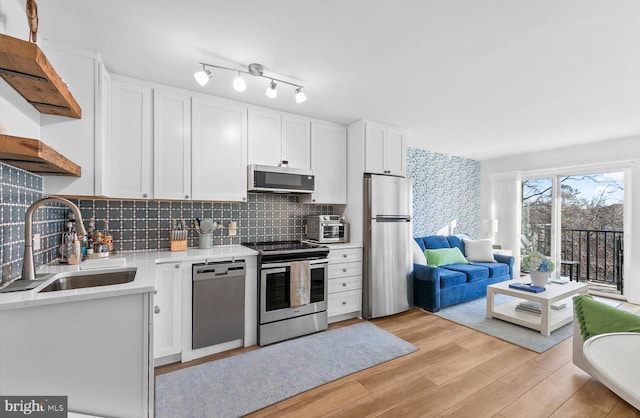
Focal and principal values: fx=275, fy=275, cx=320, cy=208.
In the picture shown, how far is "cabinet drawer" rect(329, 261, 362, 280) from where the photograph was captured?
3.22 m

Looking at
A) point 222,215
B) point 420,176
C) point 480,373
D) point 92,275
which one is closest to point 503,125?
point 420,176

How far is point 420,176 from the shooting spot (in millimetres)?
5090

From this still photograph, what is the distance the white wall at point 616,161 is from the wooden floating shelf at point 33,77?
21.6ft

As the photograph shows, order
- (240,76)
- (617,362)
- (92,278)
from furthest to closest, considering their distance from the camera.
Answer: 1. (240,76)
2. (92,278)
3. (617,362)

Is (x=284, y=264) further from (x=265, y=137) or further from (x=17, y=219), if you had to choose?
(x=17, y=219)

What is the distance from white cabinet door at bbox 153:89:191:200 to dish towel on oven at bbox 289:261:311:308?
130cm

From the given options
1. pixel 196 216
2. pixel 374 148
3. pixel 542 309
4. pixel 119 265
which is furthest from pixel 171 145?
pixel 542 309

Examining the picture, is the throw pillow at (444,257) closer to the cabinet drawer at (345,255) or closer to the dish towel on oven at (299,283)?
the cabinet drawer at (345,255)

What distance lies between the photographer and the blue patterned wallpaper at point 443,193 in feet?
16.5

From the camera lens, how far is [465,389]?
206cm

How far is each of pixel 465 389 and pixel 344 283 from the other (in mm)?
1550

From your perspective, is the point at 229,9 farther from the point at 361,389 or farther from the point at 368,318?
the point at 368,318

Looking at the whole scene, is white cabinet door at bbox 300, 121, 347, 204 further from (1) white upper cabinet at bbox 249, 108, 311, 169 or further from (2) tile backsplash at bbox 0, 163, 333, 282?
(2) tile backsplash at bbox 0, 163, 333, 282

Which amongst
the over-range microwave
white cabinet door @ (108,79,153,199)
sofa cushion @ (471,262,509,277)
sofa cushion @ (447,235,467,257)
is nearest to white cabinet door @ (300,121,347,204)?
the over-range microwave
